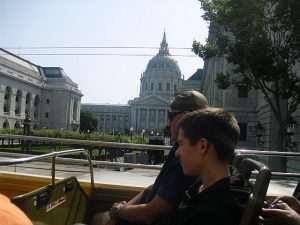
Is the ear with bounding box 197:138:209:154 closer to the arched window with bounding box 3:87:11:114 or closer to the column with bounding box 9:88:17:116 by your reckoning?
the arched window with bounding box 3:87:11:114

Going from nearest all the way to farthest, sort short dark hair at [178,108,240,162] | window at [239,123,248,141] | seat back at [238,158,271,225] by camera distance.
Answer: seat back at [238,158,271,225]
short dark hair at [178,108,240,162]
window at [239,123,248,141]

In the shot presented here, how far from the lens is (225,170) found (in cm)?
211

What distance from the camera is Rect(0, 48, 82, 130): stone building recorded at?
316 feet

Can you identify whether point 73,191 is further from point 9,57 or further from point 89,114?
point 89,114

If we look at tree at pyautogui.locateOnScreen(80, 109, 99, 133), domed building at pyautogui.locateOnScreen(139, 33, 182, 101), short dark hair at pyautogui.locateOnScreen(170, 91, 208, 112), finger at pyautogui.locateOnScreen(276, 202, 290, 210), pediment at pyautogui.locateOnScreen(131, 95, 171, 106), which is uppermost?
domed building at pyautogui.locateOnScreen(139, 33, 182, 101)

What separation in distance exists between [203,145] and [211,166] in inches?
4.8

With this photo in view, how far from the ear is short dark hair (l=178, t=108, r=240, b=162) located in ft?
0.05

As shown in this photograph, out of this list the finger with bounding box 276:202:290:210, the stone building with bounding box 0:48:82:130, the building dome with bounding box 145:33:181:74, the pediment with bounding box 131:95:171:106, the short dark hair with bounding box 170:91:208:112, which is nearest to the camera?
the finger with bounding box 276:202:290:210

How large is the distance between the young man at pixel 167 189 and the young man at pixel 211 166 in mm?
549

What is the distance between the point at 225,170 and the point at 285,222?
405 millimetres

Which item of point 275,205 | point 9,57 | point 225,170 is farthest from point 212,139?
point 9,57

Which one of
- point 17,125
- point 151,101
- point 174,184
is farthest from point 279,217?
point 151,101

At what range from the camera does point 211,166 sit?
212 centimetres

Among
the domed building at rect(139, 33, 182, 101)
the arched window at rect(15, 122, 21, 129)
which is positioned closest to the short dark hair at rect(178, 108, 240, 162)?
the arched window at rect(15, 122, 21, 129)
